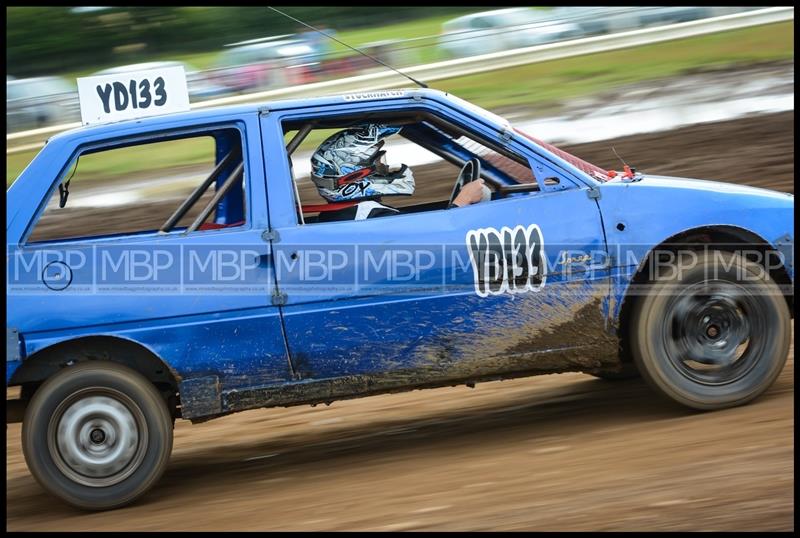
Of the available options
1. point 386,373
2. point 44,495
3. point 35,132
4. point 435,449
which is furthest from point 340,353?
point 35,132

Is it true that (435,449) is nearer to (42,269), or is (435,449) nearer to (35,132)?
(42,269)

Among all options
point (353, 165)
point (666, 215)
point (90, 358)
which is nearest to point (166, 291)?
point (90, 358)

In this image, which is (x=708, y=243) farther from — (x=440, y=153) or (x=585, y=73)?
(x=585, y=73)

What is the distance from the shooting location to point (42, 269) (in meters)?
5.22

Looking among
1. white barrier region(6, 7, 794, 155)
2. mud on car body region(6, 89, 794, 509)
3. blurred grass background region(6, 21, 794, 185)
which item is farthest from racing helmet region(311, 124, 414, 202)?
white barrier region(6, 7, 794, 155)

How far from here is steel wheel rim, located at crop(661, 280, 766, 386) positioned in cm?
547

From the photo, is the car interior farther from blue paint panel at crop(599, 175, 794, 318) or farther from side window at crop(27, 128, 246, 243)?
side window at crop(27, 128, 246, 243)

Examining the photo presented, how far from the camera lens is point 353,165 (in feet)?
18.7

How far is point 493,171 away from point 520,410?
59.2 inches

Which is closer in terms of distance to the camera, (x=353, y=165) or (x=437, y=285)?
(x=437, y=285)

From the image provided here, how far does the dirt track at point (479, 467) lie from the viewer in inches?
176

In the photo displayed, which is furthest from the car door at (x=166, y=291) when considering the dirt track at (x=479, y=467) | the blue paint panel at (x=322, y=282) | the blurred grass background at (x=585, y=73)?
the blurred grass background at (x=585, y=73)

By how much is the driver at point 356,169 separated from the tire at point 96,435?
135cm

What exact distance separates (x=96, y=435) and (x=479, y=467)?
1.90 metres
